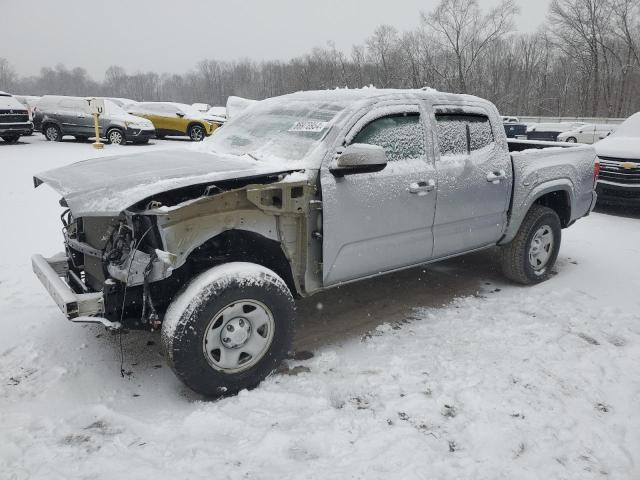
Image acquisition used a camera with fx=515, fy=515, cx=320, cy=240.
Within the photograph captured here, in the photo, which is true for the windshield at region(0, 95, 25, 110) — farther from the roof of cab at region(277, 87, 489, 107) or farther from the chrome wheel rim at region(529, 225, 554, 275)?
the chrome wheel rim at region(529, 225, 554, 275)

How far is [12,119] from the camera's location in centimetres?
1664

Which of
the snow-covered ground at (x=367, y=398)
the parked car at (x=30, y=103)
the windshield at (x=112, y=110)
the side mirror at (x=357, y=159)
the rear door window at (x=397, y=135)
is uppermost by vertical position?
the parked car at (x=30, y=103)

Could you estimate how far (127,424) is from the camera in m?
2.95

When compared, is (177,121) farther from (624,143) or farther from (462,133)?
(462,133)

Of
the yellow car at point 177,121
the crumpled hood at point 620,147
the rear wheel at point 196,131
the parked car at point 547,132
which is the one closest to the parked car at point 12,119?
the yellow car at point 177,121

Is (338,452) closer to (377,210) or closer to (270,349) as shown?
(270,349)

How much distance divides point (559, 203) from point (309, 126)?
3279 mm

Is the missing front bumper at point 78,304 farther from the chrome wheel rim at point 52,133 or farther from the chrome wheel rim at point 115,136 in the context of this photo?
the chrome wheel rim at point 52,133

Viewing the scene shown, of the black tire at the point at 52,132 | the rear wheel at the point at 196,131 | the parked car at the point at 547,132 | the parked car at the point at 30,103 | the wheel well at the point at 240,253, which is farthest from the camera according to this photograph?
the parked car at the point at 547,132

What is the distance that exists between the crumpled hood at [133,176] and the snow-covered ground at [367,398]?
1224mm

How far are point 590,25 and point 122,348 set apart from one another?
54.8m

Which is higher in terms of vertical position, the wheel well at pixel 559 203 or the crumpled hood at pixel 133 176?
the crumpled hood at pixel 133 176

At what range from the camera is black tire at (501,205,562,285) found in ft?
17.2

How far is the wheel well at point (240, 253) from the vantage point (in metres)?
3.44
